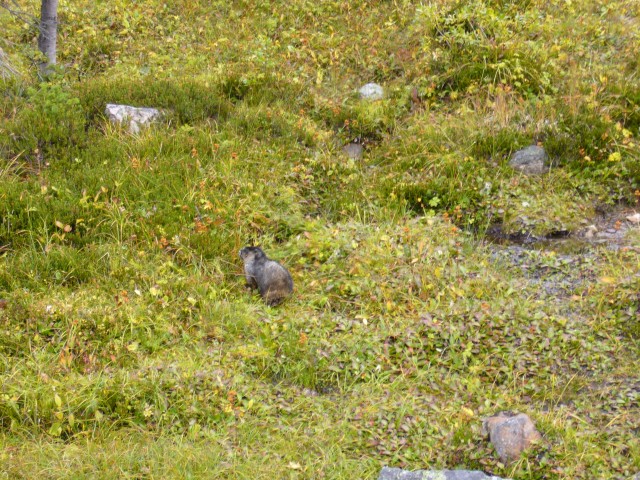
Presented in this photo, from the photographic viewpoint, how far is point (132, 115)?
29.4ft

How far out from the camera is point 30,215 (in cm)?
713

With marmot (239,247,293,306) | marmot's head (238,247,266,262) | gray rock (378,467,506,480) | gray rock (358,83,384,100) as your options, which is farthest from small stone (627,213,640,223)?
gray rock (378,467,506,480)

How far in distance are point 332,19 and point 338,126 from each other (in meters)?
3.14

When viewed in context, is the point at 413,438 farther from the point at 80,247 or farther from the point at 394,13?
the point at 394,13

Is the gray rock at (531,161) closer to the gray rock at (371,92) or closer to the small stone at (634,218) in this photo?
the small stone at (634,218)

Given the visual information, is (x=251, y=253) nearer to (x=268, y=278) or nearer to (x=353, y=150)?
(x=268, y=278)

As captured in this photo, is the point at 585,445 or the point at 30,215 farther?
the point at 30,215

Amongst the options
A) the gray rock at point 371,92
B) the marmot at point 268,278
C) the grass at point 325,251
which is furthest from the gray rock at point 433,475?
the gray rock at point 371,92

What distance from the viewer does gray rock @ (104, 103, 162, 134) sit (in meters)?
8.77

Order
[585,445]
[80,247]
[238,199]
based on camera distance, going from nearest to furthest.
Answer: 1. [585,445]
2. [80,247]
3. [238,199]

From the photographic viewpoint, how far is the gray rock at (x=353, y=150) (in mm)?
9294

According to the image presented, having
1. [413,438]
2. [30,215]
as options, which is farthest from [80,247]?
[413,438]

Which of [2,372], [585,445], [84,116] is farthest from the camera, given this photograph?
[84,116]

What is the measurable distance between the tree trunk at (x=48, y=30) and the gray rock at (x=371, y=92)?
455 cm
